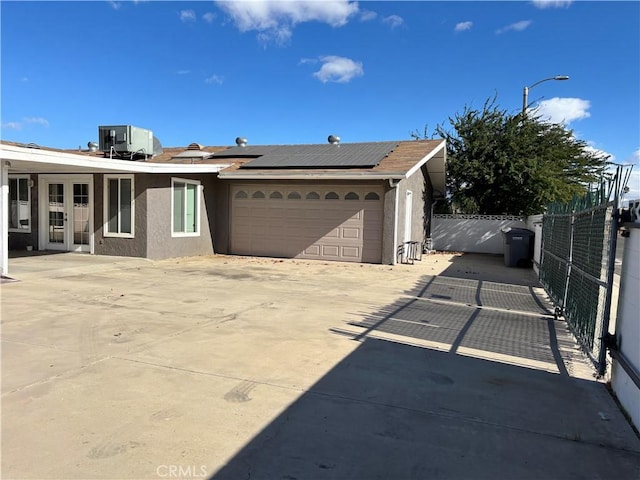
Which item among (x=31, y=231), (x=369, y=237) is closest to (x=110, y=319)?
(x=369, y=237)

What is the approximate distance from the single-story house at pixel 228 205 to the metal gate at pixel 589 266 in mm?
6257

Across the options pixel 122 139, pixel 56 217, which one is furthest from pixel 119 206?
pixel 56 217

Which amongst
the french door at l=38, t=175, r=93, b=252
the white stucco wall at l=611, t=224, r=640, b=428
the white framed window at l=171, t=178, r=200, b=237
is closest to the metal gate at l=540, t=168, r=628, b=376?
the white stucco wall at l=611, t=224, r=640, b=428

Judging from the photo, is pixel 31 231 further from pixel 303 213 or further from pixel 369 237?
pixel 369 237

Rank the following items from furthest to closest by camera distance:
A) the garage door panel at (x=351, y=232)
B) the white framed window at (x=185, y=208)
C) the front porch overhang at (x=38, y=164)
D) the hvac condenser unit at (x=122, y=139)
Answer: the garage door panel at (x=351, y=232) < the hvac condenser unit at (x=122, y=139) < the white framed window at (x=185, y=208) < the front porch overhang at (x=38, y=164)

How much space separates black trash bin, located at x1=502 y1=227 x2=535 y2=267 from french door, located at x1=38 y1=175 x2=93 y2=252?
546 inches

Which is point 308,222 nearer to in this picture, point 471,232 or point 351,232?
point 351,232

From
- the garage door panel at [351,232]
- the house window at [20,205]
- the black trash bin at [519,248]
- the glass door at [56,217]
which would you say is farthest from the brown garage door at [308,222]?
the house window at [20,205]

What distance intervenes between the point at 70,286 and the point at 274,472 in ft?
25.0

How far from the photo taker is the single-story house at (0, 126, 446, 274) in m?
13.6

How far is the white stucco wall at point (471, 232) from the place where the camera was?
21.5 m

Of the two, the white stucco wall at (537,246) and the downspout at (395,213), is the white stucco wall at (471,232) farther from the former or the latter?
the downspout at (395,213)

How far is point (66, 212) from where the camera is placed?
14.3 meters

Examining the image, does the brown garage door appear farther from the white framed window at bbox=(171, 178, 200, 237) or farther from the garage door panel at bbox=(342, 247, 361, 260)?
the white framed window at bbox=(171, 178, 200, 237)
